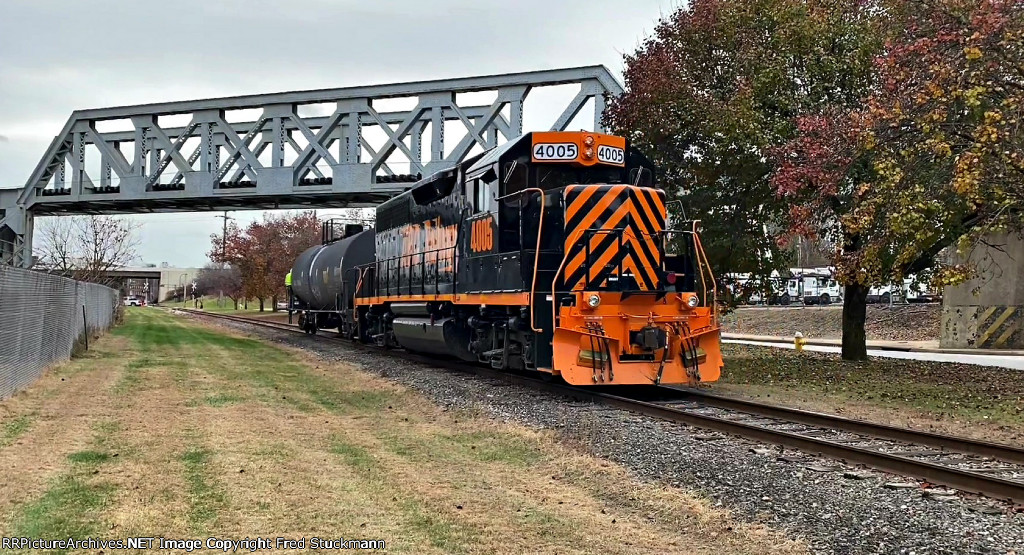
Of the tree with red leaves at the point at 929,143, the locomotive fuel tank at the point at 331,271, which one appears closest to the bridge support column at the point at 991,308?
the tree with red leaves at the point at 929,143

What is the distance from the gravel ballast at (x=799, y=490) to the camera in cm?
571

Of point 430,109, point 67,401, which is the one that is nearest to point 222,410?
point 67,401

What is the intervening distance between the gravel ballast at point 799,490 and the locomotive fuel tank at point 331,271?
1461 cm

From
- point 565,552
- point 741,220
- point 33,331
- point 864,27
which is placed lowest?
point 565,552

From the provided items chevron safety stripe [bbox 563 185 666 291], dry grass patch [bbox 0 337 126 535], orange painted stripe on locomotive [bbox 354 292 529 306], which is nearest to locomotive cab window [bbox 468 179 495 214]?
orange painted stripe on locomotive [bbox 354 292 529 306]

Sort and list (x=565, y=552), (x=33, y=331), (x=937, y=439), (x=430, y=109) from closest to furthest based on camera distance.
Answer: (x=565, y=552)
(x=937, y=439)
(x=33, y=331)
(x=430, y=109)

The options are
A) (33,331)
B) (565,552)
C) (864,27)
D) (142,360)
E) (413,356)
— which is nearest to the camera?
(565,552)

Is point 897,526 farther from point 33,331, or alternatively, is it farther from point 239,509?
point 33,331

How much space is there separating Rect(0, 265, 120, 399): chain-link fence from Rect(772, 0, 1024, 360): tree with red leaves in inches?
460

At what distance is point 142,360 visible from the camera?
19719 millimetres

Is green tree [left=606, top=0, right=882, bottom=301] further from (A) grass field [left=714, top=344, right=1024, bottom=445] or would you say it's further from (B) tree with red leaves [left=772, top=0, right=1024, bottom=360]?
(A) grass field [left=714, top=344, right=1024, bottom=445]

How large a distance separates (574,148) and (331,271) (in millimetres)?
15906

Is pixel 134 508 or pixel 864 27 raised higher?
pixel 864 27

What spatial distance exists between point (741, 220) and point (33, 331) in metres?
12.9
